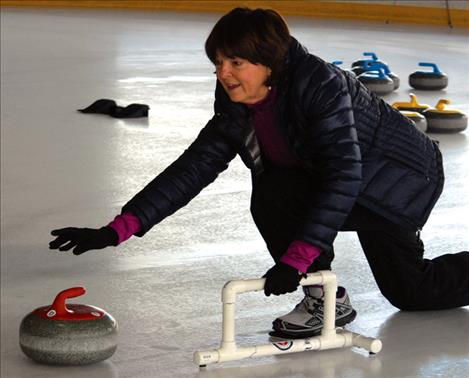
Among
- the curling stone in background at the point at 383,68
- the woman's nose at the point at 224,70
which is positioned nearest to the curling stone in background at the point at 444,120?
the curling stone in background at the point at 383,68

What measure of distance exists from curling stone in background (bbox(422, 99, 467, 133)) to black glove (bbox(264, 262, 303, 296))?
13.2 ft

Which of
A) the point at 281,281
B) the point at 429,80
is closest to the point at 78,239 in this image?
the point at 281,281

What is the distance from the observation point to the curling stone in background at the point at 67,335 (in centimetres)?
279

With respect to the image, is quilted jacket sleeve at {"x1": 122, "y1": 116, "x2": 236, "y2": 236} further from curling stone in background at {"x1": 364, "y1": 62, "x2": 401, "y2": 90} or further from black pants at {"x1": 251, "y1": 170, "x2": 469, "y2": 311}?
curling stone in background at {"x1": 364, "y1": 62, "x2": 401, "y2": 90}

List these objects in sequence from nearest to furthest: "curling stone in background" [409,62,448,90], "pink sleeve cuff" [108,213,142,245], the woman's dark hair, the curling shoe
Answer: the woman's dark hair
"pink sleeve cuff" [108,213,142,245]
the curling shoe
"curling stone in background" [409,62,448,90]

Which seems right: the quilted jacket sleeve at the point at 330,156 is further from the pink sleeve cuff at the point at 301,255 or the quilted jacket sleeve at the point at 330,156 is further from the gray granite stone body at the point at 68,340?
the gray granite stone body at the point at 68,340

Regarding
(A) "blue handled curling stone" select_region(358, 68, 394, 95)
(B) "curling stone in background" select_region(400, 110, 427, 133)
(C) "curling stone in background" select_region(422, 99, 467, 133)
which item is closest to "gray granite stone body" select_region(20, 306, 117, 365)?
(B) "curling stone in background" select_region(400, 110, 427, 133)

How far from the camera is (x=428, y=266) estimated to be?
327 cm

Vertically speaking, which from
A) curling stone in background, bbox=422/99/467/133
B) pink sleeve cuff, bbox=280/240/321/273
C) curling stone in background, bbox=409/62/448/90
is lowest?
curling stone in background, bbox=409/62/448/90

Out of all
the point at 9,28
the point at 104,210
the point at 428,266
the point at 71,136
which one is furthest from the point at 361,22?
the point at 428,266

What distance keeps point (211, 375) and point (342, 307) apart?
51cm

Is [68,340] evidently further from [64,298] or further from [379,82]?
[379,82]

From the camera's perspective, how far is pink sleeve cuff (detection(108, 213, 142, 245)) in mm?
2936

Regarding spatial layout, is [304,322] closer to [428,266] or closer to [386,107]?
[428,266]
